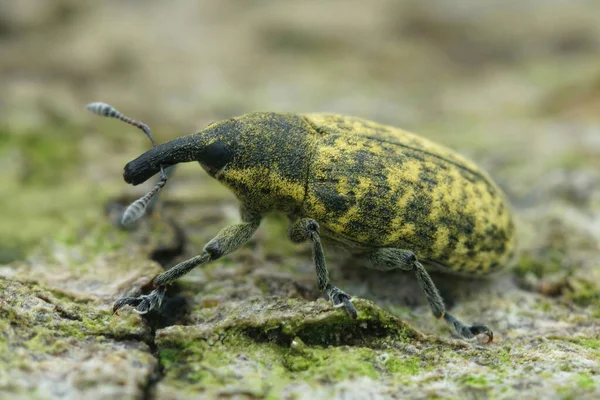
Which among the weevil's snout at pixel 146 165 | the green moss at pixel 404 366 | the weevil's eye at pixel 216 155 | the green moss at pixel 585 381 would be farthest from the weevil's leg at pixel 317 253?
the green moss at pixel 585 381

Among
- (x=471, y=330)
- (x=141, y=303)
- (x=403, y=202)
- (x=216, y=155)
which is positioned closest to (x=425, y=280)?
(x=471, y=330)

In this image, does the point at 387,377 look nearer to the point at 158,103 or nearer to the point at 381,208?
the point at 381,208

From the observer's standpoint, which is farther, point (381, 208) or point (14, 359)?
point (381, 208)

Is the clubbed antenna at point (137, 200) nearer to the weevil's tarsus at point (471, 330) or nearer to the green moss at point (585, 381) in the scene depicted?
the weevil's tarsus at point (471, 330)

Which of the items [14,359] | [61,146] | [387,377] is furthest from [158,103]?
[387,377]

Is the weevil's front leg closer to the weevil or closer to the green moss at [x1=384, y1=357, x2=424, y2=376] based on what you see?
the weevil

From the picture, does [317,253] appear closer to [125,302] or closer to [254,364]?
[254,364]
